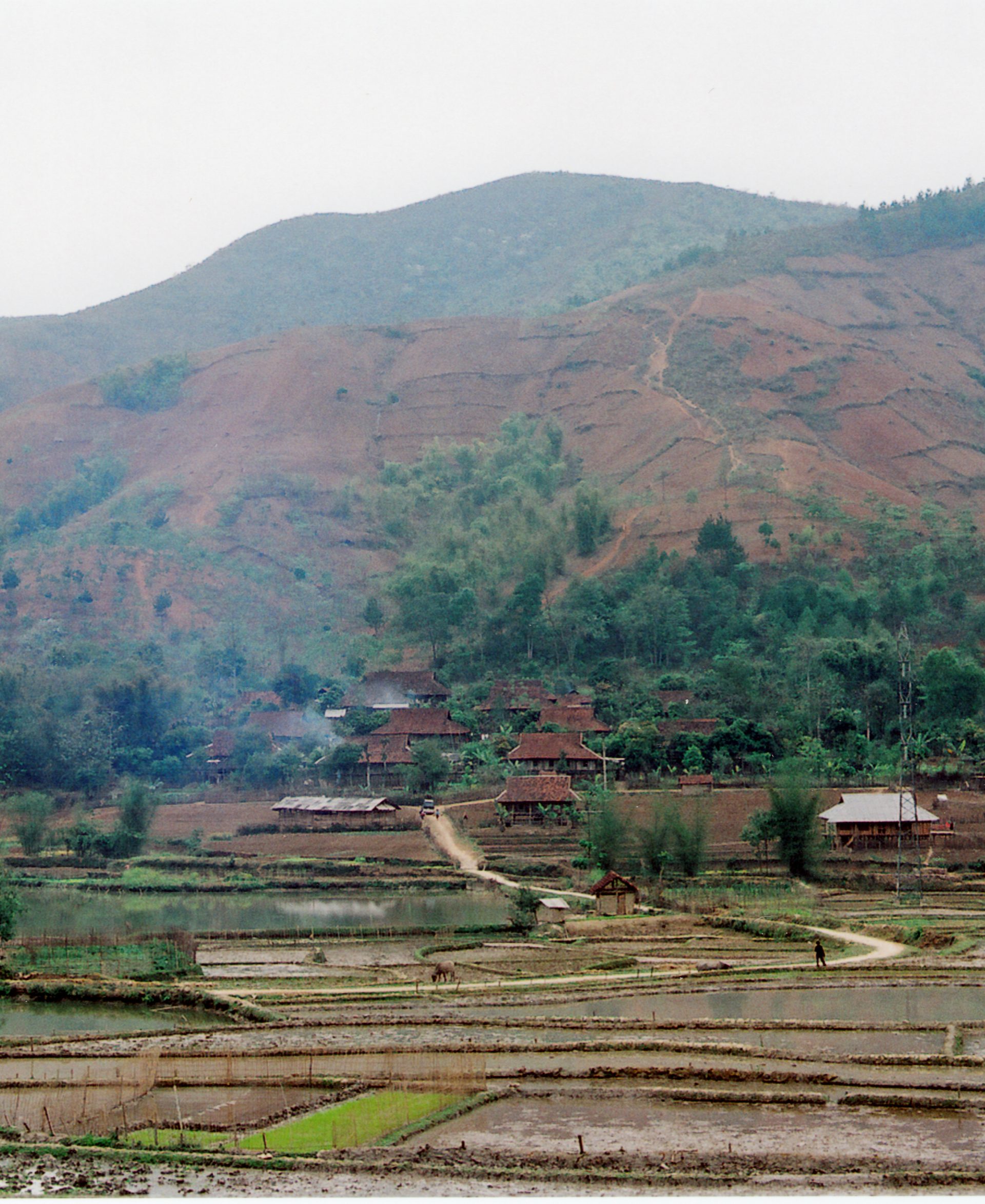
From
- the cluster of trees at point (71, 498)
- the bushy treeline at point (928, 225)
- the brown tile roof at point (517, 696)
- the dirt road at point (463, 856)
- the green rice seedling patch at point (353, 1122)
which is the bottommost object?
the dirt road at point (463, 856)

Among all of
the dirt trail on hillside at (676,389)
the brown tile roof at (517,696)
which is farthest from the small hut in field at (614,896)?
the dirt trail on hillside at (676,389)

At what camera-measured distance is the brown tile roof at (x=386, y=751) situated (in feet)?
252

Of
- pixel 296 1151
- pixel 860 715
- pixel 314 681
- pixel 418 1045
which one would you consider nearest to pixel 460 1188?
pixel 296 1151

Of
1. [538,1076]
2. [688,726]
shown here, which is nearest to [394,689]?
[688,726]

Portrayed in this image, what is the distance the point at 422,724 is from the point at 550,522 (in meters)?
30.9

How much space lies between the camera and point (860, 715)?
70.2 metres

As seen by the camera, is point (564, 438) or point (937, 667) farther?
point (564, 438)

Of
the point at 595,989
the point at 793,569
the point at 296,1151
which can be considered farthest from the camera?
the point at 793,569

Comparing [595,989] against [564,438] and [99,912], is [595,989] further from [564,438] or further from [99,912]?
[564,438]

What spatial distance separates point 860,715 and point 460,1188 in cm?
5494

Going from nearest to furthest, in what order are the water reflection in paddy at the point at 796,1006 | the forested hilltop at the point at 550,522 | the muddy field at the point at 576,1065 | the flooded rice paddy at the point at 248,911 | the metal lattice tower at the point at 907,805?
1. the muddy field at the point at 576,1065
2. the water reflection in paddy at the point at 796,1006
3. the flooded rice paddy at the point at 248,911
4. the metal lattice tower at the point at 907,805
5. the forested hilltop at the point at 550,522

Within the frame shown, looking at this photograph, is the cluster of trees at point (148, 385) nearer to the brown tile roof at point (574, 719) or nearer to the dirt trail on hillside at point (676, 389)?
the dirt trail on hillside at point (676, 389)

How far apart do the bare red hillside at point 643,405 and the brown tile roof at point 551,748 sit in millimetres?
27672

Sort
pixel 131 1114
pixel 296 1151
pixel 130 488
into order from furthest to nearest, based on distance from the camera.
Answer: pixel 130 488
pixel 131 1114
pixel 296 1151
